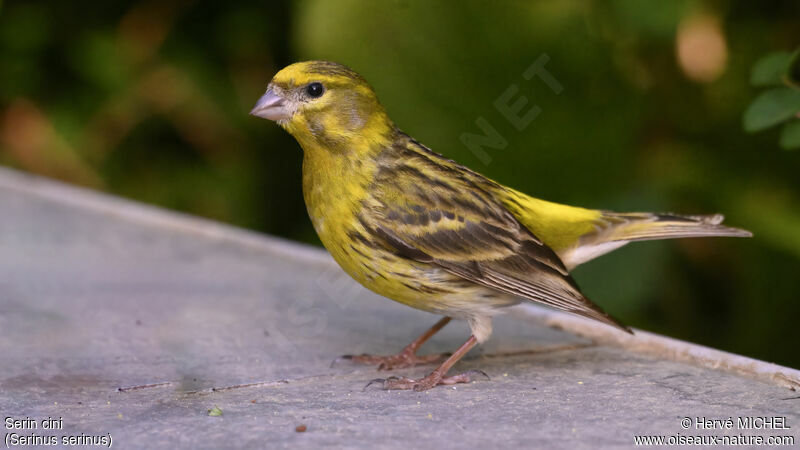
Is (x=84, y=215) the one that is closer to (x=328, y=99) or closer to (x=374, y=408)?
(x=328, y=99)

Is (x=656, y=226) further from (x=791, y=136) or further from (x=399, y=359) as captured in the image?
(x=399, y=359)

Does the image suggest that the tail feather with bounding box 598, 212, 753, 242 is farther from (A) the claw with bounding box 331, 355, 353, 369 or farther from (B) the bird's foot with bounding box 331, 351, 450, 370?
(A) the claw with bounding box 331, 355, 353, 369

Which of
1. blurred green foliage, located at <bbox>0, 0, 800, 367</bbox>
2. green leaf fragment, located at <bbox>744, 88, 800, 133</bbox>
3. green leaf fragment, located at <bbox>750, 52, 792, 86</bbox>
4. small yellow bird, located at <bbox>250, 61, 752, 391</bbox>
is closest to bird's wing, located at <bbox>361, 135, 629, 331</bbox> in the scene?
small yellow bird, located at <bbox>250, 61, 752, 391</bbox>

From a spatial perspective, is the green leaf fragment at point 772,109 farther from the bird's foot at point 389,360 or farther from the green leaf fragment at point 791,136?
the bird's foot at point 389,360

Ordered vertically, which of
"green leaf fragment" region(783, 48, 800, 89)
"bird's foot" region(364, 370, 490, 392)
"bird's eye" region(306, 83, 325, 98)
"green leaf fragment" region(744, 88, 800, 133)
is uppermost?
"green leaf fragment" region(783, 48, 800, 89)

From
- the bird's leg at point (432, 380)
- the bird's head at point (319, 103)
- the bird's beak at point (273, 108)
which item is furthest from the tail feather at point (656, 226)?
the bird's beak at point (273, 108)

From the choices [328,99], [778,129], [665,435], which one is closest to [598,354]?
[665,435]
